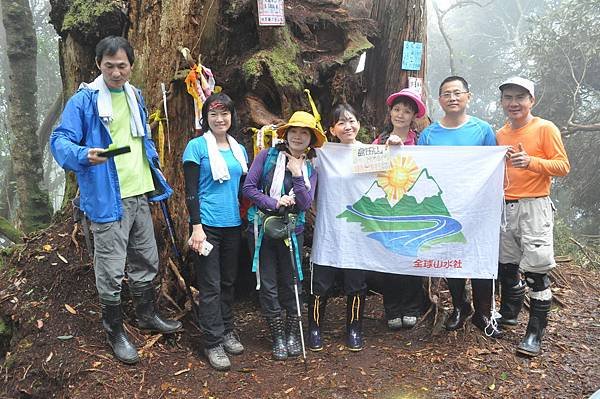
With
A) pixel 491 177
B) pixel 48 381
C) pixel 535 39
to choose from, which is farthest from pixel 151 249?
pixel 535 39

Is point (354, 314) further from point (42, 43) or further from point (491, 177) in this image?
point (42, 43)

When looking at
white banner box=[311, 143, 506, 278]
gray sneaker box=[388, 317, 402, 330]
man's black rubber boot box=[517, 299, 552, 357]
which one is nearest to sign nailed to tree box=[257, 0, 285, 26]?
white banner box=[311, 143, 506, 278]

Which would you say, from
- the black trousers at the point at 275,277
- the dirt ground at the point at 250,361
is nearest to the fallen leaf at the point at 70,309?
the dirt ground at the point at 250,361

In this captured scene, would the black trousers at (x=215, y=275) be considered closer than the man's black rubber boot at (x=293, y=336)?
Yes

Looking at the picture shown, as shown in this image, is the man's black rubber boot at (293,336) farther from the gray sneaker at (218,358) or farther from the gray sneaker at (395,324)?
the gray sneaker at (395,324)

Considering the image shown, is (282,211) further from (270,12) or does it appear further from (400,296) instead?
(270,12)

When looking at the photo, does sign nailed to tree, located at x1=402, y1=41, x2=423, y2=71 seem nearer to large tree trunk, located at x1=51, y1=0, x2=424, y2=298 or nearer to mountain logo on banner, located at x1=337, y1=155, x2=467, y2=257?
large tree trunk, located at x1=51, y1=0, x2=424, y2=298

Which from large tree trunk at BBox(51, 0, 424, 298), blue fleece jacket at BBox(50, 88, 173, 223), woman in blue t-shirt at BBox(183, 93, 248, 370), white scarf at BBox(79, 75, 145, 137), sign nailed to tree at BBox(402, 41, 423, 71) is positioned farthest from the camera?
sign nailed to tree at BBox(402, 41, 423, 71)

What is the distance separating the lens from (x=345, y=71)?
589cm

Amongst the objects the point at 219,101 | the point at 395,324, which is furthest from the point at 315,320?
the point at 219,101

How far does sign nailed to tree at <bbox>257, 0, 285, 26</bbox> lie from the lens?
5246mm

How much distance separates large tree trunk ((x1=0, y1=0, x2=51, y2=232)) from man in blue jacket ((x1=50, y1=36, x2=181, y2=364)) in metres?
4.66

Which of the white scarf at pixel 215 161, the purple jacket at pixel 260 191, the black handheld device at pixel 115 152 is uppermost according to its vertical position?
the black handheld device at pixel 115 152

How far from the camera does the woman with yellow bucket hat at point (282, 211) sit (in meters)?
4.04
